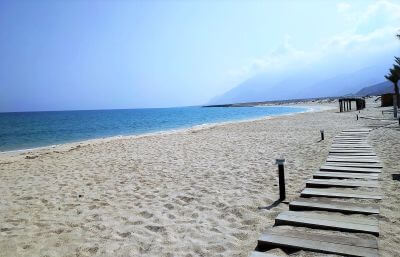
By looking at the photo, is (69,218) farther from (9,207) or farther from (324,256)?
(324,256)

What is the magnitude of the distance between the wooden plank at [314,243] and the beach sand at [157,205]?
0.15 meters

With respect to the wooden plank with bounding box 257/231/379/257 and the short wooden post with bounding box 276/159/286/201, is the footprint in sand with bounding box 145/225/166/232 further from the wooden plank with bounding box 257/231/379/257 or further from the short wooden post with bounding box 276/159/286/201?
the short wooden post with bounding box 276/159/286/201

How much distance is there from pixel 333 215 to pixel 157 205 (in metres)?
3.20

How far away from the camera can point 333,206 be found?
496 centimetres

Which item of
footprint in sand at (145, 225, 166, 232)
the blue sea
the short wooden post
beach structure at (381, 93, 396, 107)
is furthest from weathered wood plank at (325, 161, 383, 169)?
beach structure at (381, 93, 396, 107)

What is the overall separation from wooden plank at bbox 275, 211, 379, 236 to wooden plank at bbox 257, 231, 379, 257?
30cm

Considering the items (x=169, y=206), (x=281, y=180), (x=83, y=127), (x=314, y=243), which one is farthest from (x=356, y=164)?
(x=83, y=127)

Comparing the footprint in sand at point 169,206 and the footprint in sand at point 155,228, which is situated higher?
the footprint in sand at point 169,206

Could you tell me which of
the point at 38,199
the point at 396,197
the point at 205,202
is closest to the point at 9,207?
the point at 38,199

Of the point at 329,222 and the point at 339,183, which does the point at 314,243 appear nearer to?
the point at 329,222

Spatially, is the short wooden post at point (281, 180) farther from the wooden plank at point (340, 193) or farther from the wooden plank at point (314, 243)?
the wooden plank at point (314, 243)

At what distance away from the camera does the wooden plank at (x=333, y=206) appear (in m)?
4.74

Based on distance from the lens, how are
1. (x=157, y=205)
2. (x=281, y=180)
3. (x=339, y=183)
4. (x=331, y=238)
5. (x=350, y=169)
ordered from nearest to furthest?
(x=331, y=238) → (x=281, y=180) → (x=157, y=205) → (x=339, y=183) → (x=350, y=169)

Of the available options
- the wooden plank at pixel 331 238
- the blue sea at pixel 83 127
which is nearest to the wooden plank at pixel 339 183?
the wooden plank at pixel 331 238
